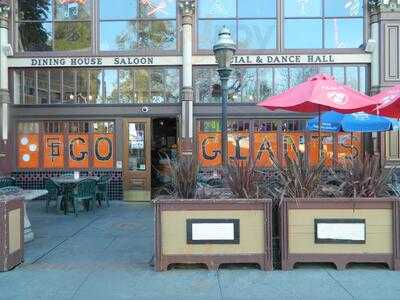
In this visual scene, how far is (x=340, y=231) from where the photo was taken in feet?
21.7

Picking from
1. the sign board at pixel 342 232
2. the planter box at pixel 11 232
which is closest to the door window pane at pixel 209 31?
the planter box at pixel 11 232

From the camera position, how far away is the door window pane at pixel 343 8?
14.5 m

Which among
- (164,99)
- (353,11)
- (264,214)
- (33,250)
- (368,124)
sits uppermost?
(353,11)

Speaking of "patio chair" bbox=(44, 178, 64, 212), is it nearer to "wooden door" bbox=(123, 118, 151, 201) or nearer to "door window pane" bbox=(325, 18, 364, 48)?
"wooden door" bbox=(123, 118, 151, 201)

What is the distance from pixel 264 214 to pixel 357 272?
4.62 feet

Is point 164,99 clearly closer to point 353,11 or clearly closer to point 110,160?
point 110,160

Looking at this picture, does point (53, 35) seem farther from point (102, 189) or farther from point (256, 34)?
point (256, 34)

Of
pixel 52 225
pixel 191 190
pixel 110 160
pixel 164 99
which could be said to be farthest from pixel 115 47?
pixel 191 190

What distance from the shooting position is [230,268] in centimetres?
680

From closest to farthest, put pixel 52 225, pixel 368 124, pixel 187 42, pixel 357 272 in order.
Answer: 1. pixel 357 272
2. pixel 52 225
3. pixel 368 124
4. pixel 187 42

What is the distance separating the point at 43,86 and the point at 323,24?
8.38 metres

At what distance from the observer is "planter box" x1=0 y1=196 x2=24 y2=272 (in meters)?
6.62

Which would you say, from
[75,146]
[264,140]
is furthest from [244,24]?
[75,146]

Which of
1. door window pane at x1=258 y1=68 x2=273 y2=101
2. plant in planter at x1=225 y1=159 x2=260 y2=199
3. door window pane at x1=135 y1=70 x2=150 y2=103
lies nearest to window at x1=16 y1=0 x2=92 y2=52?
door window pane at x1=135 y1=70 x2=150 y2=103
